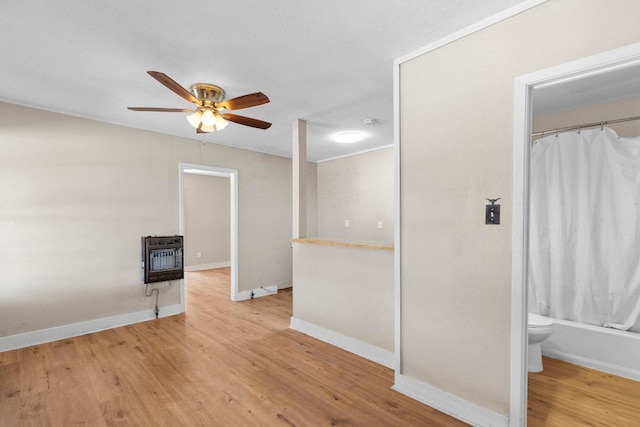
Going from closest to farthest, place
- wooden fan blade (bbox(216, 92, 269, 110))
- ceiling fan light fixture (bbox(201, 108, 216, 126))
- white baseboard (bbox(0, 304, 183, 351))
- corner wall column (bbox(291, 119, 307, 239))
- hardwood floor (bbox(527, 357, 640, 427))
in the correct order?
hardwood floor (bbox(527, 357, 640, 427)) → wooden fan blade (bbox(216, 92, 269, 110)) → ceiling fan light fixture (bbox(201, 108, 216, 126)) → white baseboard (bbox(0, 304, 183, 351)) → corner wall column (bbox(291, 119, 307, 239))

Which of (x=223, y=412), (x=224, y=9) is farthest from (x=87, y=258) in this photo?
(x=224, y=9)

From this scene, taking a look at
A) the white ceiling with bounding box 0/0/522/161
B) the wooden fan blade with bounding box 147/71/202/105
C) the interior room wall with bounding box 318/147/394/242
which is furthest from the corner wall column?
the interior room wall with bounding box 318/147/394/242

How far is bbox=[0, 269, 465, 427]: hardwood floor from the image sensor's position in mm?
1892

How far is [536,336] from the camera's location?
2.39 meters

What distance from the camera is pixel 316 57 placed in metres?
2.16

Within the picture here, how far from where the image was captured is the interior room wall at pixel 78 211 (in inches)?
116

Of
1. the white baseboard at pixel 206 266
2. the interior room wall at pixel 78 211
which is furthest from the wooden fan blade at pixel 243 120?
the white baseboard at pixel 206 266

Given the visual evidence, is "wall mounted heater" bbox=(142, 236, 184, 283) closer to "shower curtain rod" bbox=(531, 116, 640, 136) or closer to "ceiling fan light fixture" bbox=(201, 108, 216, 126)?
"ceiling fan light fixture" bbox=(201, 108, 216, 126)

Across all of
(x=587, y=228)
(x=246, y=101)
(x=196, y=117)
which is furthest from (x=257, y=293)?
(x=587, y=228)

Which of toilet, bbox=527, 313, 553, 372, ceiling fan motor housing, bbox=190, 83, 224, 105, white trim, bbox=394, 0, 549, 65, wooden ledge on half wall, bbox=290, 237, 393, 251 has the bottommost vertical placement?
toilet, bbox=527, 313, 553, 372

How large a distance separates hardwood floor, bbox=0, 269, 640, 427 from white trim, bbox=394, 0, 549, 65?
2389 millimetres

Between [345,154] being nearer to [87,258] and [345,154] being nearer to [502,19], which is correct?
[502,19]

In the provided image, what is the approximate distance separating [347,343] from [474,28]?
2.67 metres

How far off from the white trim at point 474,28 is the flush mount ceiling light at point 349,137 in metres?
1.82
